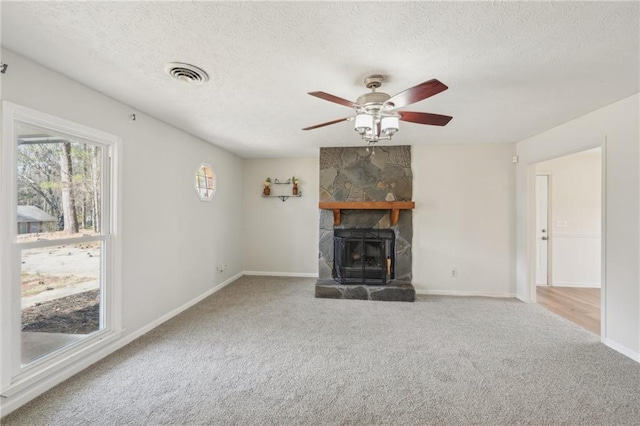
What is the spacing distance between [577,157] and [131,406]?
22.4 feet

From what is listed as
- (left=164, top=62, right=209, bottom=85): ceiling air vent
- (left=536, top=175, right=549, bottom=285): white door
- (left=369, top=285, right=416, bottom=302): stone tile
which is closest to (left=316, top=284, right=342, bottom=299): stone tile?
(left=369, top=285, right=416, bottom=302): stone tile

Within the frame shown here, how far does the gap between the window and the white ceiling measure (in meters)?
1.40

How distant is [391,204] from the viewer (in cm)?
439

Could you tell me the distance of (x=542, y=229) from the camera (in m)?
4.98

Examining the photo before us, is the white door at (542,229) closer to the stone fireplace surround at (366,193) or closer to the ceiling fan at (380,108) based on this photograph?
the stone fireplace surround at (366,193)

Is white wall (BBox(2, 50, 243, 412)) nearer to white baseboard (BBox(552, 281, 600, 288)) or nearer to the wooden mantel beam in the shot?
the wooden mantel beam

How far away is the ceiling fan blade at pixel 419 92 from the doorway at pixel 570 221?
168 inches

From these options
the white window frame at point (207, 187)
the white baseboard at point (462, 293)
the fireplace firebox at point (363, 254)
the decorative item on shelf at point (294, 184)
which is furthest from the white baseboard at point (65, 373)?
the white baseboard at point (462, 293)

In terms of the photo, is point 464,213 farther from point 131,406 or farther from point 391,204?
point 131,406

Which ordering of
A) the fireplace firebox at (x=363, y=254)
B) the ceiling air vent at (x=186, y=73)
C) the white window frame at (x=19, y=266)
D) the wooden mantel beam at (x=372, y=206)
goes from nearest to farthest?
the white window frame at (x=19, y=266), the ceiling air vent at (x=186, y=73), the wooden mantel beam at (x=372, y=206), the fireplace firebox at (x=363, y=254)

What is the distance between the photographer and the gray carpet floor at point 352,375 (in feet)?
5.96

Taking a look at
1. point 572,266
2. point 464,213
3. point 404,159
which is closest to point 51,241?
point 404,159

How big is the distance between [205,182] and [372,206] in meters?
2.67

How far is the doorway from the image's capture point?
4.88 meters
